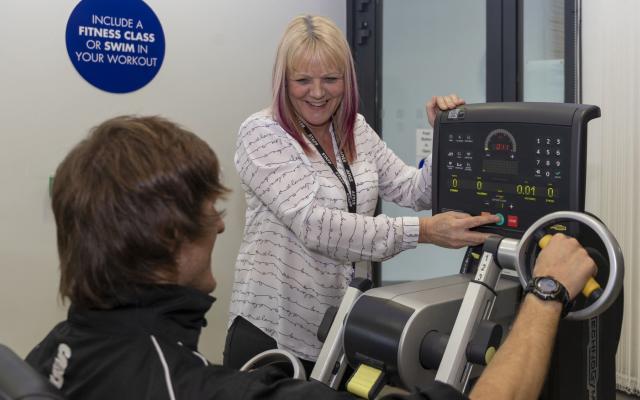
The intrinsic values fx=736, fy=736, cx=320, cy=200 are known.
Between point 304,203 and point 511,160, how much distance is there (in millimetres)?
505

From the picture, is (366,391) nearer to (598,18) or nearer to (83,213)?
(83,213)

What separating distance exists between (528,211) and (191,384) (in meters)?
0.84

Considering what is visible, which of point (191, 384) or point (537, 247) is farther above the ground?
Result: point (537, 247)

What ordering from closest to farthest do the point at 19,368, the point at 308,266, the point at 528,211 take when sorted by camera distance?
the point at 19,368, the point at 528,211, the point at 308,266

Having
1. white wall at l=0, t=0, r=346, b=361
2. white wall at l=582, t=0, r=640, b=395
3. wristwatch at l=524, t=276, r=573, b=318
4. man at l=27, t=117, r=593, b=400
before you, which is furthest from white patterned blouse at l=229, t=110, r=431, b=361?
white wall at l=0, t=0, r=346, b=361

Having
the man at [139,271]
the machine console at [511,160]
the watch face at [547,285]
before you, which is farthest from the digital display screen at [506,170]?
the man at [139,271]

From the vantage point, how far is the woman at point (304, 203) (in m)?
1.78

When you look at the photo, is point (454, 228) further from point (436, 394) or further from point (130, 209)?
point (130, 209)

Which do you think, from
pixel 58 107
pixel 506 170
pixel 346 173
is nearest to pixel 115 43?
pixel 58 107

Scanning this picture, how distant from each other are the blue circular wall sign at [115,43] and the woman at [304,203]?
1.62 m

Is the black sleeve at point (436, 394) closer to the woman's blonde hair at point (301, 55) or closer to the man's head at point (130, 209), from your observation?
the man's head at point (130, 209)

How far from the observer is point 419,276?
391cm

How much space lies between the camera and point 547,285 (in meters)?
1.23

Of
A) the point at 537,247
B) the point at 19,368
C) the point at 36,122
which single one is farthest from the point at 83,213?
the point at 36,122
